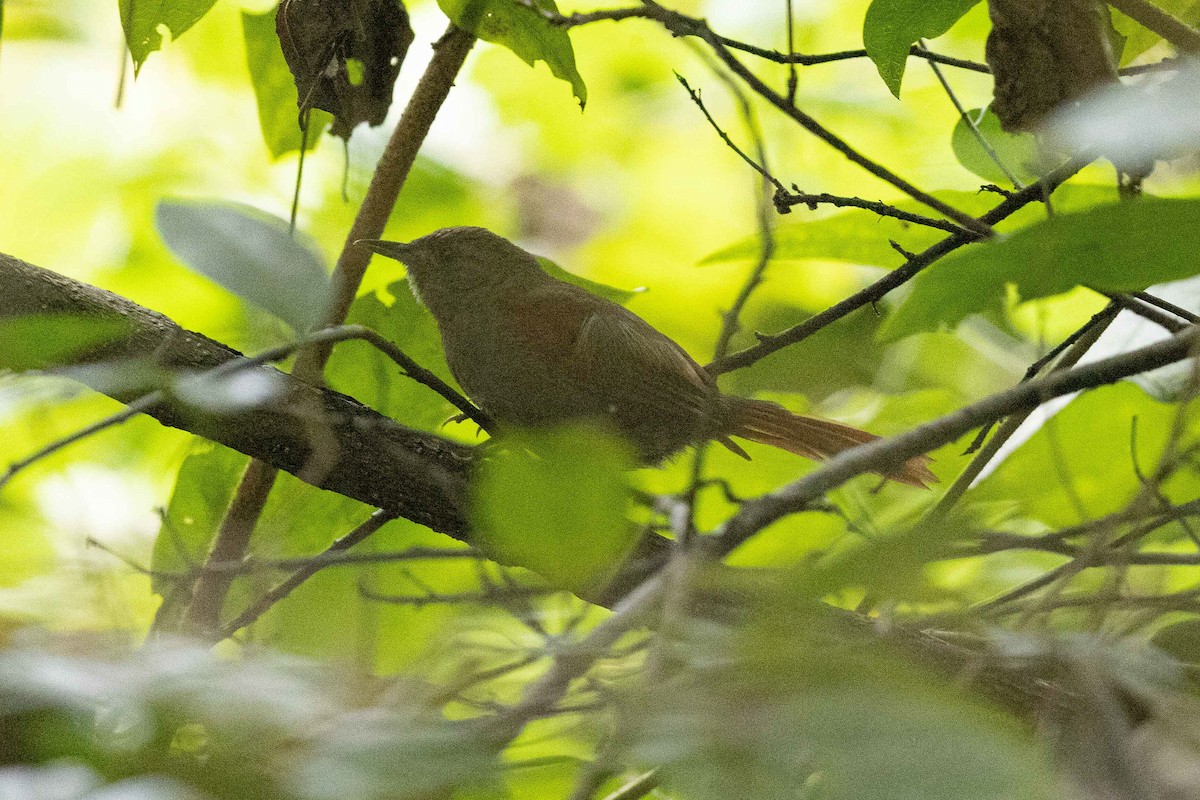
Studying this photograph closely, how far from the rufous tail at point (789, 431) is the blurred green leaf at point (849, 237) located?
0.47 metres

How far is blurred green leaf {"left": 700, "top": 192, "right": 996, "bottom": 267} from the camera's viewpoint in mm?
2193

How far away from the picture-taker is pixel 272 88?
2.42m

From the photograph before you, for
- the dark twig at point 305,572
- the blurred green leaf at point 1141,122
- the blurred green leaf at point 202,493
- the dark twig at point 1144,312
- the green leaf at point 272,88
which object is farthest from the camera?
the green leaf at point 272,88

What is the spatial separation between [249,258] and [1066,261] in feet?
3.06

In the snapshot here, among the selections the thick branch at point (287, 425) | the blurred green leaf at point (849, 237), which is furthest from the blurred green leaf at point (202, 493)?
the blurred green leaf at point (849, 237)

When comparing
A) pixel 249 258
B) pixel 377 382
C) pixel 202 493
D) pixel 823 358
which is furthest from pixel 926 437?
pixel 823 358

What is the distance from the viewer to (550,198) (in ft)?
18.7

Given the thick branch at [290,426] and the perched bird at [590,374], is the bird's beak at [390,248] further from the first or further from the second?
the thick branch at [290,426]

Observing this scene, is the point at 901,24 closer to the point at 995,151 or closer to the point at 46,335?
the point at 995,151

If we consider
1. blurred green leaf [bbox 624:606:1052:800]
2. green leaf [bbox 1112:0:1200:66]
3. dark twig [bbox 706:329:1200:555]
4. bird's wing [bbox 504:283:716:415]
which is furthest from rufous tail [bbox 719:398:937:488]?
blurred green leaf [bbox 624:606:1052:800]

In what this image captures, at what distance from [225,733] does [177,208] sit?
0.77 meters

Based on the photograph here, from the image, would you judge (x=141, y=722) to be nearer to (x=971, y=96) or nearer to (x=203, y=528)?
(x=203, y=528)

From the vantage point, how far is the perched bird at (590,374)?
8.17ft

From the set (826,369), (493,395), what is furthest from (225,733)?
(826,369)
